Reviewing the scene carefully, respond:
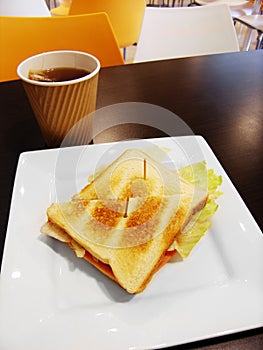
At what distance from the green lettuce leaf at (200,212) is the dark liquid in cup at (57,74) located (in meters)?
0.28

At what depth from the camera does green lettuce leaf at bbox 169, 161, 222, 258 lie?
45 centimetres

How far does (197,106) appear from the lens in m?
0.82

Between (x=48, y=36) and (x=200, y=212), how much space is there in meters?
0.84

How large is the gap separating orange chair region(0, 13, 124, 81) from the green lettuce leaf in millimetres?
715

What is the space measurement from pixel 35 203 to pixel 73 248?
12 cm

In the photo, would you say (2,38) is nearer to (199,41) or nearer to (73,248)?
(199,41)

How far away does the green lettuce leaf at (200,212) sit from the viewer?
0.45 meters

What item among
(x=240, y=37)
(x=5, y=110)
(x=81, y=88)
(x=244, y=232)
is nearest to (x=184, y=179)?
(x=244, y=232)

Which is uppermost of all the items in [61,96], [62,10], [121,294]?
[61,96]

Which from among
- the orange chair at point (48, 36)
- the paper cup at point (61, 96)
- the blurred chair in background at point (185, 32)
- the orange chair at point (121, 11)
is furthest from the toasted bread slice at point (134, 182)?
the orange chair at point (121, 11)

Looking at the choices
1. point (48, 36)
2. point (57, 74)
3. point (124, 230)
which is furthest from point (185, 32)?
point (124, 230)

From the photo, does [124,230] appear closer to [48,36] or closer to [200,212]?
[200,212]

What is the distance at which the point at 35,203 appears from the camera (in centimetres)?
51

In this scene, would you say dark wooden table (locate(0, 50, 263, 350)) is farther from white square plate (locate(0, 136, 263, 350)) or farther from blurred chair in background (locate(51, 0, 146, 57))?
blurred chair in background (locate(51, 0, 146, 57))
